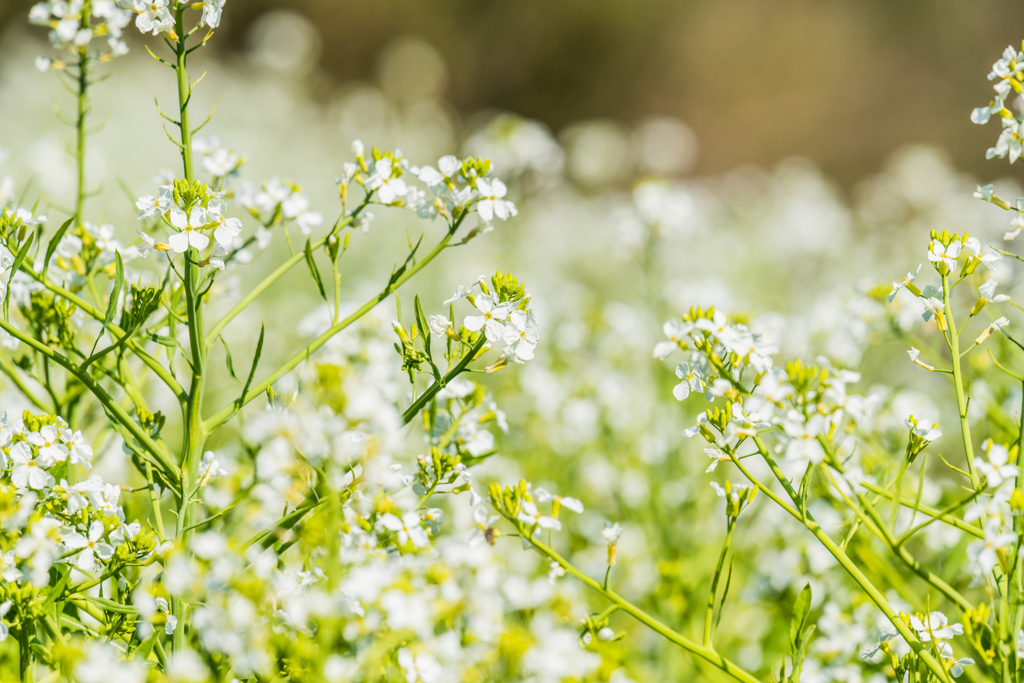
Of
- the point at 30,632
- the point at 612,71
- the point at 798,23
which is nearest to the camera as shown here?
the point at 30,632

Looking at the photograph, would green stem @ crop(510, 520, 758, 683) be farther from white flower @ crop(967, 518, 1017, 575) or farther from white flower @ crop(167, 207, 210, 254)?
white flower @ crop(167, 207, 210, 254)

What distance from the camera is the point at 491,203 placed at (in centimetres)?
161

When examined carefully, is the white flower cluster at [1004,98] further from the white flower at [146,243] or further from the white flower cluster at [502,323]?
the white flower at [146,243]

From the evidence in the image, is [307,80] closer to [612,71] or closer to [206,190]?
[612,71]

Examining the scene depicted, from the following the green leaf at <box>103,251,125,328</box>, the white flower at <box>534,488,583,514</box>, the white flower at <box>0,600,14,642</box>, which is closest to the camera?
the white flower at <box>0,600,14,642</box>

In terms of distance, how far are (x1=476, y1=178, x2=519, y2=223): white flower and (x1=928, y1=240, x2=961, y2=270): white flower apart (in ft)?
2.69

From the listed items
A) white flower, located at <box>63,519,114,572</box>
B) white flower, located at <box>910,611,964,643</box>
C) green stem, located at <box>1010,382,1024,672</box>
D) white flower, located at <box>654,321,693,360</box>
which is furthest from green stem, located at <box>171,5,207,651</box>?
green stem, located at <box>1010,382,1024,672</box>

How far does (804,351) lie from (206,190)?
2.37m

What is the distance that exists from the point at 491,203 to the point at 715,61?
50.5 ft

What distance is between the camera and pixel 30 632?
1325 mm

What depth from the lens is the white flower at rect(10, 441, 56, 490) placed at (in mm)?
Result: 1357

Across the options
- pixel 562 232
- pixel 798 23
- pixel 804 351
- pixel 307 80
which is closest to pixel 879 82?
pixel 798 23

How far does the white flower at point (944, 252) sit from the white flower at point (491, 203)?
82 cm

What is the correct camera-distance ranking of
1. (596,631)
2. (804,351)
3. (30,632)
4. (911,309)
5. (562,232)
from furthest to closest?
(562,232) → (804,351) → (911,309) → (596,631) → (30,632)
